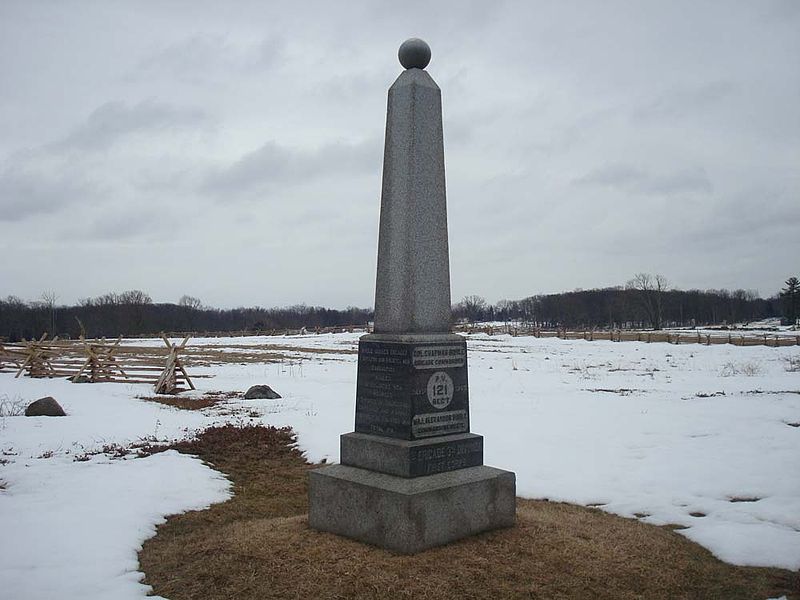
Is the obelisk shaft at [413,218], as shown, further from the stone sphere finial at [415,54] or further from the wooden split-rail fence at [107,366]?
the wooden split-rail fence at [107,366]

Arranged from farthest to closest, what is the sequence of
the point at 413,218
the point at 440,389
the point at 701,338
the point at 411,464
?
the point at 701,338 → the point at 413,218 → the point at 440,389 → the point at 411,464

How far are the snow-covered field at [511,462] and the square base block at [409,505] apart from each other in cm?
188

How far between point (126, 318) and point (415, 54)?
94968 mm

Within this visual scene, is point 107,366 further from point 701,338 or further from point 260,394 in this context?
point 701,338

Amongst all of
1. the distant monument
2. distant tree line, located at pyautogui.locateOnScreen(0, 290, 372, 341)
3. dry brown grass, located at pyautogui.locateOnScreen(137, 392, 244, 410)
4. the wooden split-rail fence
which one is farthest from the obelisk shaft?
distant tree line, located at pyautogui.locateOnScreen(0, 290, 372, 341)

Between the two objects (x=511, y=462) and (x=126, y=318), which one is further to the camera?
(x=126, y=318)

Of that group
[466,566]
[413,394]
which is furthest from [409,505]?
[413,394]

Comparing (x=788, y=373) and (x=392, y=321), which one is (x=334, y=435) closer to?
(x=392, y=321)

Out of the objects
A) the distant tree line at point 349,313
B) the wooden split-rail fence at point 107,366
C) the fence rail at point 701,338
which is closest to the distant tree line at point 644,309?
the distant tree line at point 349,313

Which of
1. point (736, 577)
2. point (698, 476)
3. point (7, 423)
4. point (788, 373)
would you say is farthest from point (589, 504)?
point (788, 373)

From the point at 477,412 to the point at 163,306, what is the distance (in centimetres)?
11232

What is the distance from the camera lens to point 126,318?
3634 inches

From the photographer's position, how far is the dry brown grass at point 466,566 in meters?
4.84

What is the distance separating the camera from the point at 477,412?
47.6 ft
